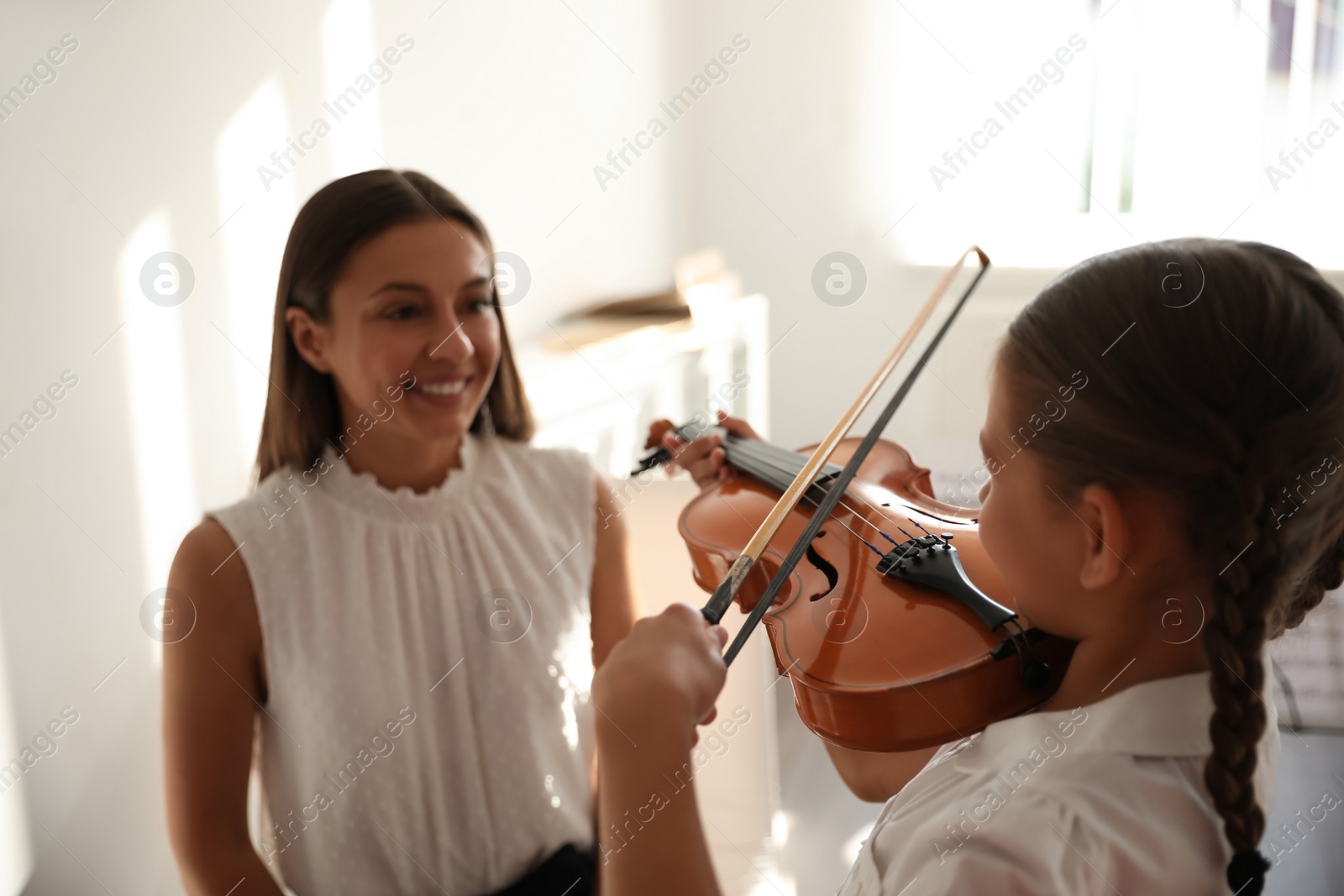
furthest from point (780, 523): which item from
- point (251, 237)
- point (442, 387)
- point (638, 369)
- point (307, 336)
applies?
point (638, 369)

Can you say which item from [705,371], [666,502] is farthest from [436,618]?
[705,371]

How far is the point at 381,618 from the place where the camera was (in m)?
0.99

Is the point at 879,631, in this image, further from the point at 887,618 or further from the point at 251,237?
the point at 251,237

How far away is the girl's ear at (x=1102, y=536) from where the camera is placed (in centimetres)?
61

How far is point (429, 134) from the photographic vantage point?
158 centimetres

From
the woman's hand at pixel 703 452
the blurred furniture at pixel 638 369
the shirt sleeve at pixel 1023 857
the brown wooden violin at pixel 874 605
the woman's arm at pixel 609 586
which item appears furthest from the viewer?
the blurred furniture at pixel 638 369

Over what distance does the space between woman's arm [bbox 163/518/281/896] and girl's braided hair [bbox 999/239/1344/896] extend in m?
0.71

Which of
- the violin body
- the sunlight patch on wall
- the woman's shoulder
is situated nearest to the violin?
the violin body

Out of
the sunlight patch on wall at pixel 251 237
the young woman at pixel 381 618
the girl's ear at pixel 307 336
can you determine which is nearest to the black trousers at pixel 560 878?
the young woman at pixel 381 618

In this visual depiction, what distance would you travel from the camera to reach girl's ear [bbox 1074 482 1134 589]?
2.01ft

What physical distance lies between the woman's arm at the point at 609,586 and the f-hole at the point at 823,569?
216mm

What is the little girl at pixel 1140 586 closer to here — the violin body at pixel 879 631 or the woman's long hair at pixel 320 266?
the violin body at pixel 879 631

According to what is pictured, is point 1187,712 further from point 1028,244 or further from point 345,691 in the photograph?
point 1028,244

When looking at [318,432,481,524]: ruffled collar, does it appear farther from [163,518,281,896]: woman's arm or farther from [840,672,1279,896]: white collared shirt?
[840,672,1279,896]: white collared shirt
